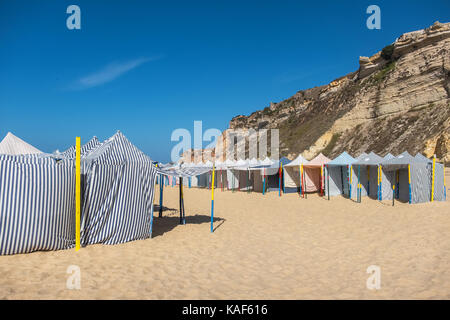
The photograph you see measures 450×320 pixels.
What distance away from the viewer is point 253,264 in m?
5.55

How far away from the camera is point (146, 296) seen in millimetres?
4055

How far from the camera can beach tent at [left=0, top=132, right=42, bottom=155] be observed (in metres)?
10.9

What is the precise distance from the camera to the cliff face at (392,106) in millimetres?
26594

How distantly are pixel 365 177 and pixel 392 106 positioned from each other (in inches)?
856

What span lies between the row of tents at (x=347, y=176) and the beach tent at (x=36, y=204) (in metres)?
3.02

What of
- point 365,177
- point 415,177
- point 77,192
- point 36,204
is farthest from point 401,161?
point 36,204

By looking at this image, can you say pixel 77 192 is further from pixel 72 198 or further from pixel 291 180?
pixel 291 180

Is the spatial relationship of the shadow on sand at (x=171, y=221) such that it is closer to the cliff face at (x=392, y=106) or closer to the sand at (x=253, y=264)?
the sand at (x=253, y=264)

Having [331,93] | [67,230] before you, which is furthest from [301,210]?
[331,93]

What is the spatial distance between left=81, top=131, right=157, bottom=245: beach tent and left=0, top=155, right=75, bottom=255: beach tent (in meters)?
0.36

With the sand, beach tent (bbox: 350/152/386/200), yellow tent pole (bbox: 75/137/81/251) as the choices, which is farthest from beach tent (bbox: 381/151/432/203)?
yellow tent pole (bbox: 75/137/81/251)

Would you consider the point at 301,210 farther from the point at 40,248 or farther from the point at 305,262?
the point at 40,248

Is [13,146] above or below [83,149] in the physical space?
above

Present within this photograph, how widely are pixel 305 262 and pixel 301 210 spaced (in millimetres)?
6799
